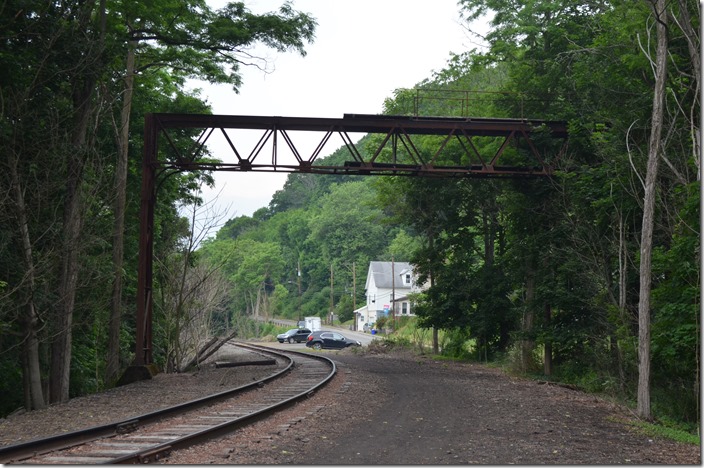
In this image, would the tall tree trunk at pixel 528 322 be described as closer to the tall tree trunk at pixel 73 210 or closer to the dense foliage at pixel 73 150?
the dense foliage at pixel 73 150

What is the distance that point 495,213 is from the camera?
34.3m

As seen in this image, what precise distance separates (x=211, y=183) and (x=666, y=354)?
21.1 meters

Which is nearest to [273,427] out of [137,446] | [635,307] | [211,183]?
[137,446]

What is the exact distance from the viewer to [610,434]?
12.3 metres

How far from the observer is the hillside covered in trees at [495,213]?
17.8 metres

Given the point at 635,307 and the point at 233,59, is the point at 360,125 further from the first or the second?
the point at 635,307

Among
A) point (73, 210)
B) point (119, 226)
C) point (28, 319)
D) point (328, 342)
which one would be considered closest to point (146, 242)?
point (119, 226)

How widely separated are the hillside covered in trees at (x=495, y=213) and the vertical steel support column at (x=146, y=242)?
2.97 feet

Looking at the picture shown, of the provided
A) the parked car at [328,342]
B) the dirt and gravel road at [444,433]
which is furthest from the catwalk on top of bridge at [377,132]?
the parked car at [328,342]

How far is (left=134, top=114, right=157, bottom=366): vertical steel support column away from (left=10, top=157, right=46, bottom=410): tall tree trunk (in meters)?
3.74

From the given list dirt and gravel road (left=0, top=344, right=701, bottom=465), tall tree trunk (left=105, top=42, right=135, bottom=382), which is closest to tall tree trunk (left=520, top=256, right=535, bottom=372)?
dirt and gravel road (left=0, top=344, right=701, bottom=465)

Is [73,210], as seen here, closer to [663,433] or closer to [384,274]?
[663,433]

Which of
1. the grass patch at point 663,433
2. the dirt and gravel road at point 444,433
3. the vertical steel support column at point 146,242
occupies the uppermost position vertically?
the vertical steel support column at point 146,242

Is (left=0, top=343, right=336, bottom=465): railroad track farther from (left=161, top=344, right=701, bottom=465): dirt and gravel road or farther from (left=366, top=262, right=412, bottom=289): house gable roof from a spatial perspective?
(left=366, top=262, right=412, bottom=289): house gable roof
